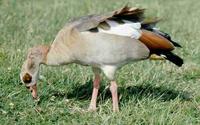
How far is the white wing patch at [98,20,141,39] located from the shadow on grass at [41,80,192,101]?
83cm

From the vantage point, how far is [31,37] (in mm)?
9758

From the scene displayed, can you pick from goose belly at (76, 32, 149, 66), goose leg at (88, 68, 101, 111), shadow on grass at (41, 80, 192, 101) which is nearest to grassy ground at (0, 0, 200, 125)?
shadow on grass at (41, 80, 192, 101)

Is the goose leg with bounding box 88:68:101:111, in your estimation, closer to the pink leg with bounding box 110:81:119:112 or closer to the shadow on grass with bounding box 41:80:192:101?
the shadow on grass with bounding box 41:80:192:101

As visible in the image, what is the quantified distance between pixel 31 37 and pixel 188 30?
363cm

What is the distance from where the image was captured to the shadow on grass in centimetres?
673

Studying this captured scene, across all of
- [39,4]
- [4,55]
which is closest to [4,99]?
[4,55]

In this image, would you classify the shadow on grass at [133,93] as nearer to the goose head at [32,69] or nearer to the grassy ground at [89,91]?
the grassy ground at [89,91]

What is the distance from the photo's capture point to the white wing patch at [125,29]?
6105mm

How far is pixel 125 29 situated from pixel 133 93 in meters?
1.06

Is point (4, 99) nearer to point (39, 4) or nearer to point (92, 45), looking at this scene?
point (92, 45)

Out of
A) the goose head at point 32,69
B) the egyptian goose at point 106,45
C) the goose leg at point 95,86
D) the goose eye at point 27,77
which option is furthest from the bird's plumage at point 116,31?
the goose leg at point 95,86

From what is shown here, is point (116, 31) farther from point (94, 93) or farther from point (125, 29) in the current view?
point (94, 93)

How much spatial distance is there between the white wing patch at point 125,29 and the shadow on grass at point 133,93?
0.83m

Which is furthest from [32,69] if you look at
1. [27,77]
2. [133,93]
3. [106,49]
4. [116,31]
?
[133,93]
